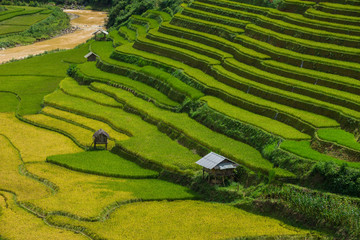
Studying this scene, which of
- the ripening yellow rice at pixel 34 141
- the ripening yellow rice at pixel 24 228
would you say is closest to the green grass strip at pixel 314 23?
the ripening yellow rice at pixel 34 141

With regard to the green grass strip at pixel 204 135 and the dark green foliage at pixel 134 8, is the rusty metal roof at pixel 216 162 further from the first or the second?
the dark green foliage at pixel 134 8

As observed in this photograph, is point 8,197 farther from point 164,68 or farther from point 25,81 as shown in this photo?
point 25,81

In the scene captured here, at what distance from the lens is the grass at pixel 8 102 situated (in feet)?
151

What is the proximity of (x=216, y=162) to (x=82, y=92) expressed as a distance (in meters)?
20.9

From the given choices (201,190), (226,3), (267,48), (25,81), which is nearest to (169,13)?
(226,3)

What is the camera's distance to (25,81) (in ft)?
177

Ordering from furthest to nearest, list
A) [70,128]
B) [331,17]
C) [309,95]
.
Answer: [331,17] → [70,128] → [309,95]

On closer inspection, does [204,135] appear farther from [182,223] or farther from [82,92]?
[82,92]

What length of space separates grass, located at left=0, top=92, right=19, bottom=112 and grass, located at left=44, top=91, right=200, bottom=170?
107 inches

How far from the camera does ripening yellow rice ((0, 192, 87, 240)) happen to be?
2448 centimetres

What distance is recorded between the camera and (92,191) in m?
29.4

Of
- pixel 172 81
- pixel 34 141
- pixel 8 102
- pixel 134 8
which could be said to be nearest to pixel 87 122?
pixel 34 141

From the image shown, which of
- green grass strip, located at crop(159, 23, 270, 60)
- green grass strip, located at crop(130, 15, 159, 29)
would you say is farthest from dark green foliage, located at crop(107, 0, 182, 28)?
green grass strip, located at crop(159, 23, 270, 60)

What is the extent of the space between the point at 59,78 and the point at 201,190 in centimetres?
2875
